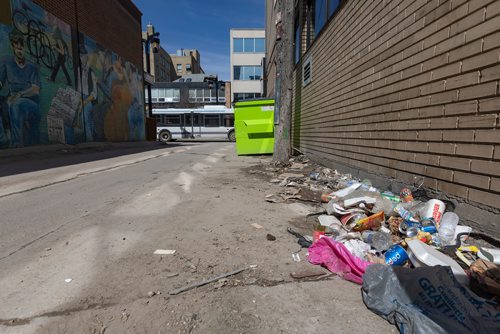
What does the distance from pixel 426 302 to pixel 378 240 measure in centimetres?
95

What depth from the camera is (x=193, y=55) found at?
A: 3435 inches

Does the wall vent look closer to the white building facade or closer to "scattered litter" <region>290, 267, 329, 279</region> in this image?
"scattered litter" <region>290, 267, 329, 279</region>

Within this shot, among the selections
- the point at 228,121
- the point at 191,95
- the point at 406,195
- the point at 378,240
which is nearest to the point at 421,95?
the point at 406,195

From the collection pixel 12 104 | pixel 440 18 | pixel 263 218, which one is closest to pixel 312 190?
pixel 263 218

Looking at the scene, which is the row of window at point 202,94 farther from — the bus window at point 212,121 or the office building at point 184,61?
the office building at point 184,61

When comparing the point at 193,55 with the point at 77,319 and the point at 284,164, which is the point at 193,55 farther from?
the point at 77,319

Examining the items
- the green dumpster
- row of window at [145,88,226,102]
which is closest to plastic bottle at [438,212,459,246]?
the green dumpster

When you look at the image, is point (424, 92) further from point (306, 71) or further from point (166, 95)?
point (166, 95)

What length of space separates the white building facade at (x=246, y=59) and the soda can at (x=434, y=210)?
3937 cm

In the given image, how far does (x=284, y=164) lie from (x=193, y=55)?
87769mm

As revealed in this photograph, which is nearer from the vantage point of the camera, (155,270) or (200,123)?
(155,270)

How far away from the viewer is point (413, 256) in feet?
7.50

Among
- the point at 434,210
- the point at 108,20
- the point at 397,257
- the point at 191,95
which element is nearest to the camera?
the point at 397,257

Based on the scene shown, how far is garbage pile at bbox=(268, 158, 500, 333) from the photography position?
1689 mm
